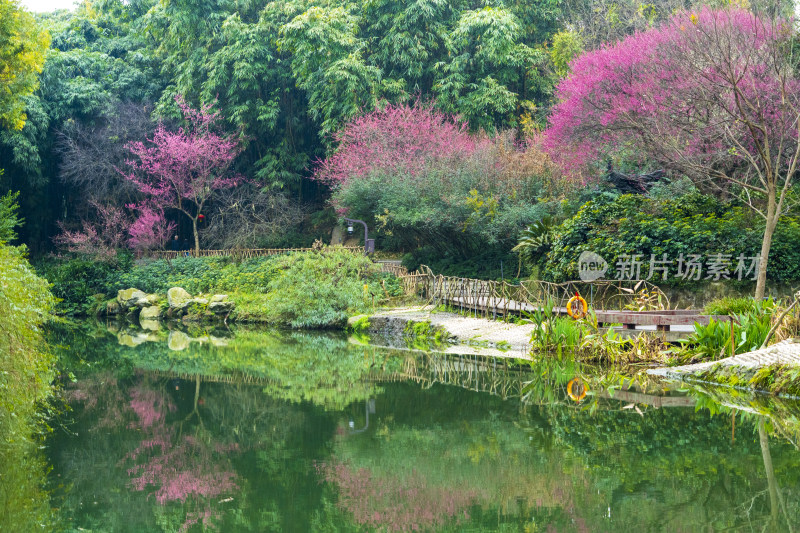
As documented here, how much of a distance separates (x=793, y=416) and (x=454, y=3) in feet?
83.5

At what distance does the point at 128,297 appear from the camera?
26375 mm

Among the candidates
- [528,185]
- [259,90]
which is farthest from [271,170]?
[528,185]

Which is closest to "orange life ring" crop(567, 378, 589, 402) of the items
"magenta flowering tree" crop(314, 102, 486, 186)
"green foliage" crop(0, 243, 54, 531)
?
"green foliage" crop(0, 243, 54, 531)

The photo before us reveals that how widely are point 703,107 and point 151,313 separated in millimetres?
17489

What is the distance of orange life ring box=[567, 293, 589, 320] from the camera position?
13571 millimetres

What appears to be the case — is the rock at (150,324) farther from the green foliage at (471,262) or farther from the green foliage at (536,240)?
the green foliage at (536,240)

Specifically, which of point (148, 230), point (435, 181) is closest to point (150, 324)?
point (148, 230)

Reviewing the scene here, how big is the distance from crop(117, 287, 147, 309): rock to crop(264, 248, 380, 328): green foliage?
5.38m

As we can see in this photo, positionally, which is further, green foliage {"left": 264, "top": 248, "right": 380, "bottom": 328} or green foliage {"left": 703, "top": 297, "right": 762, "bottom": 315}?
green foliage {"left": 264, "top": 248, "right": 380, "bottom": 328}

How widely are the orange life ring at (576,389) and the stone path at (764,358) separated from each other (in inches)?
58.4

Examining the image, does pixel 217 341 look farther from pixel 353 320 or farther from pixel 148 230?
pixel 148 230

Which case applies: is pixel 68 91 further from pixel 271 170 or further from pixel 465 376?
pixel 465 376

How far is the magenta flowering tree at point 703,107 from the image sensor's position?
44.2 ft

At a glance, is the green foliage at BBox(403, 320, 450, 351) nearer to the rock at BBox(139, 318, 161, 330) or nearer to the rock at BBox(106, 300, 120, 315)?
the rock at BBox(139, 318, 161, 330)
